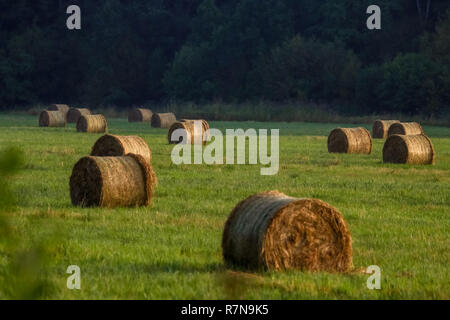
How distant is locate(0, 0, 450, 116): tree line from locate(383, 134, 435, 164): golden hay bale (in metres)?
43.9

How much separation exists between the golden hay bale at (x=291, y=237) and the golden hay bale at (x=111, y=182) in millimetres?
4466

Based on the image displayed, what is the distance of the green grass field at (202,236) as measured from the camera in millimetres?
4094

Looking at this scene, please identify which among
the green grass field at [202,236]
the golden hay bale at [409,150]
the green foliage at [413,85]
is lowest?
the green grass field at [202,236]

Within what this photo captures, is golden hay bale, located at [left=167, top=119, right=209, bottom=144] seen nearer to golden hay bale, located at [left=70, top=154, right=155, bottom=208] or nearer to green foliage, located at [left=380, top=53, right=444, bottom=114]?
golden hay bale, located at [left=70, top=154, right=155, bottom=208]

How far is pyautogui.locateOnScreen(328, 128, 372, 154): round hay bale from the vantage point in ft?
86.4

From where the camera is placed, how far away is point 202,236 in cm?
1003

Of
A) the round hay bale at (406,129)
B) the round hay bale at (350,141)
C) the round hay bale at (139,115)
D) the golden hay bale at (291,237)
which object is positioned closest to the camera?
the golden hay bale at (291,237)

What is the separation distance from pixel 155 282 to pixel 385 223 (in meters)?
5.12

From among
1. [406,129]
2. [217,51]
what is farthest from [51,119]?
[217,51]

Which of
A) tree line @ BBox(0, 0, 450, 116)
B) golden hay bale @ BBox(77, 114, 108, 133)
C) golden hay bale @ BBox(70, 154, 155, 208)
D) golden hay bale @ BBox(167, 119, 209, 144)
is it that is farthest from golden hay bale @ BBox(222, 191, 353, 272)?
tree line @ BBox(0, 0, 450, 116)

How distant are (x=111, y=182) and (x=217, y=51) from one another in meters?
70.5

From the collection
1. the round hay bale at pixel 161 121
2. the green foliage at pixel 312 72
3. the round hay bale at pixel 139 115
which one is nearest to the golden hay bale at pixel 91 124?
the round hay bale at pixel 161 121

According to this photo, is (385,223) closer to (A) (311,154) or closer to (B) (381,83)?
(A) (311,154)

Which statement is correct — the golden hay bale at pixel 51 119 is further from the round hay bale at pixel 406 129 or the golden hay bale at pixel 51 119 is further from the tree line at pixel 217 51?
the tree line at pixel 217 51
